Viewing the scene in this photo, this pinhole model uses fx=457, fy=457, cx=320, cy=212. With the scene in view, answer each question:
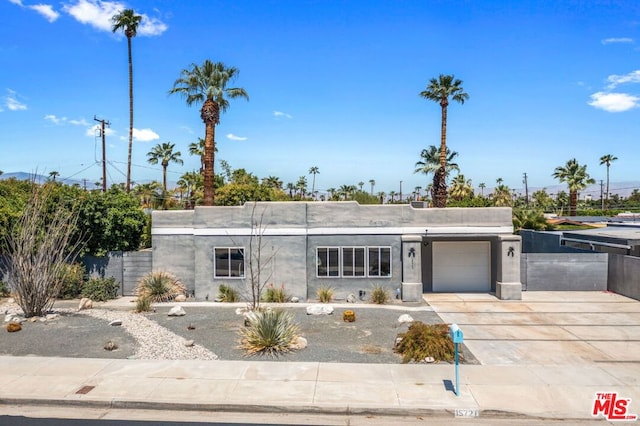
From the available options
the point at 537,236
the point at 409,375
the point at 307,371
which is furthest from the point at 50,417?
the point at 537,236

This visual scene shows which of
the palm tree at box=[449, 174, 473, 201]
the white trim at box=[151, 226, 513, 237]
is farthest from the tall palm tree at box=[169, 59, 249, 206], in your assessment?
the palm tree at box=[449, 174, 473, 201]

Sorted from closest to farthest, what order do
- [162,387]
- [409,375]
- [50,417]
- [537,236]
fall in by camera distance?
[50,417] < [162,387] < [409,375] < [537,236]

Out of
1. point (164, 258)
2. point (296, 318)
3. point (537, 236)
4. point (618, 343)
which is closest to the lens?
point (618, 343)

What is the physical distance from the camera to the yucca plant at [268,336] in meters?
12.6

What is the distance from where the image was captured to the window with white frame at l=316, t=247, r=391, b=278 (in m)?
20.8

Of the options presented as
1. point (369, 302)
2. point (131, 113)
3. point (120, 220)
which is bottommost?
point (369, 302)

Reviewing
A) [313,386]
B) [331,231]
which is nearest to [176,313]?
[331,231]

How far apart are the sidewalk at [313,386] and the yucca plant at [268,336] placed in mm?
813

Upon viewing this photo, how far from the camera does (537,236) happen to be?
94.1 feet

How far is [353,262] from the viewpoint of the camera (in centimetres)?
2084

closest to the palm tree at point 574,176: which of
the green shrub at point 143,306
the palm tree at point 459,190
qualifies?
the palm tree at point 459,190

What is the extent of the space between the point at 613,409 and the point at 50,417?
442 inches

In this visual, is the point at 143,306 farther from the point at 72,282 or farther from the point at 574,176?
the point at 574,176

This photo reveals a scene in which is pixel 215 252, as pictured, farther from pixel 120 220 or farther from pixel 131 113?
pixel 131 113
